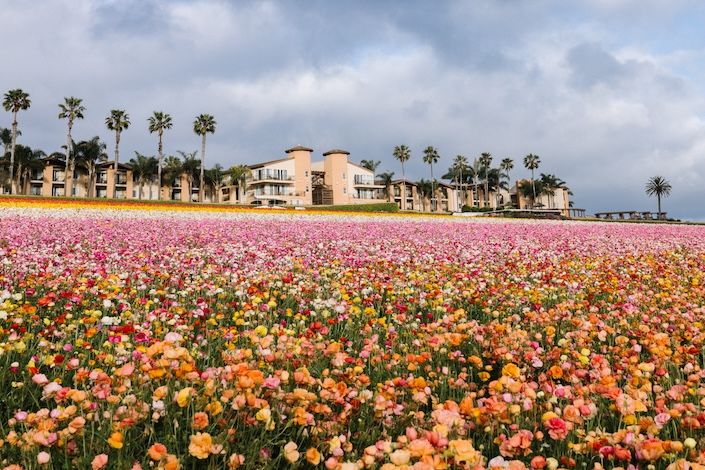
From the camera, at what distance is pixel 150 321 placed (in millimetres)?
4633

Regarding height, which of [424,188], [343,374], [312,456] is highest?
[424,188]

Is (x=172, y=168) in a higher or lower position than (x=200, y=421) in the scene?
higher

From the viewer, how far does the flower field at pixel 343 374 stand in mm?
2400

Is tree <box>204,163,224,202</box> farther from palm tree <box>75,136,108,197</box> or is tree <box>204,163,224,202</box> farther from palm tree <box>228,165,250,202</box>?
palm tree <box>75,136,108,197</box>

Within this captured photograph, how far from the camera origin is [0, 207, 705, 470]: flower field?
94.5 inches

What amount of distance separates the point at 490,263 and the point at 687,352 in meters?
5.77

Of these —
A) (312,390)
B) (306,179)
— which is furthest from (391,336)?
(306,179)

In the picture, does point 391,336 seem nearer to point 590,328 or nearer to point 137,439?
point 590,328

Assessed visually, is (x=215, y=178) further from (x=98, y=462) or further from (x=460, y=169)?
(x=98, y=462)

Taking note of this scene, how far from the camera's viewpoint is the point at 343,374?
126 inches

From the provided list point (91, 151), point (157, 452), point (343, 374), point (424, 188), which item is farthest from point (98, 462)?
point (424, 188)

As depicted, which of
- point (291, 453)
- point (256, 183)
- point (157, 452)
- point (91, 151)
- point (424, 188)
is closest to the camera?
point (157, 452)

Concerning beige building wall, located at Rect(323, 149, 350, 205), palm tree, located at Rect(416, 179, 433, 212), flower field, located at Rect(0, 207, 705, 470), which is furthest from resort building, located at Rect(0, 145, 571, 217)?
flower field, located at Rect(0, 207, 705, 470)

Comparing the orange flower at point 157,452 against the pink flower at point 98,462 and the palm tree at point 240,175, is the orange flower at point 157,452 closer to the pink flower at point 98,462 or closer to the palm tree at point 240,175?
the pink flower at point 98,462
